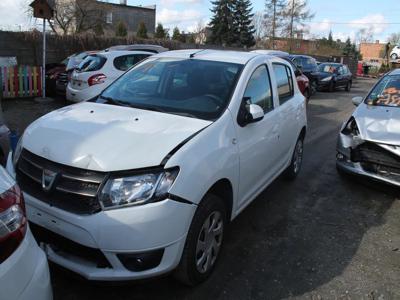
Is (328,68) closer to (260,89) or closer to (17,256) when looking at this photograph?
(260,89)

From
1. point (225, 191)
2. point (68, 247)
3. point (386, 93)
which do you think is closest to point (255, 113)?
point (225, 191)

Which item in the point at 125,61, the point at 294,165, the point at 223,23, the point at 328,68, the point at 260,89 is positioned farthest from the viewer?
the point at 223,23

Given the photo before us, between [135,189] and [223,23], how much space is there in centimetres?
4878

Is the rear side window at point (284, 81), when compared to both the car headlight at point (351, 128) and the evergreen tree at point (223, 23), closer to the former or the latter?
the car headlight at point (351, 128)

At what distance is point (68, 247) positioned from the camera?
2.75 m

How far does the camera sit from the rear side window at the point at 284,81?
4.73 metres

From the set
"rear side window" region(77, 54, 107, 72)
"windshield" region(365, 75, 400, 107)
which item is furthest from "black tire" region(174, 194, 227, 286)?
"rear side window" region(77, 54, 107, 72)

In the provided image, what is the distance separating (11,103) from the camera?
11.6 m

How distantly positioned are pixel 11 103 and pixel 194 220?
1052cm

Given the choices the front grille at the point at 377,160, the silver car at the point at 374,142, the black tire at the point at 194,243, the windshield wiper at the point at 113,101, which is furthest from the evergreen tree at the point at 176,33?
the black tire at the point at 194,243

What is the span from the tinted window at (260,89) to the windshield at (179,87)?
0.62 ft

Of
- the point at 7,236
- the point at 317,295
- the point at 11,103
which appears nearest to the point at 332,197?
the point at 317,295

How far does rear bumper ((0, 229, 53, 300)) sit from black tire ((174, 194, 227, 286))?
1032 millimetres

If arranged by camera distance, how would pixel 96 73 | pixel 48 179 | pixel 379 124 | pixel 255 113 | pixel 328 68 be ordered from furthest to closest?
pixel 328 68
pixel 96 73
pixel 379 124
pixel 255 113
pixel 48 179
